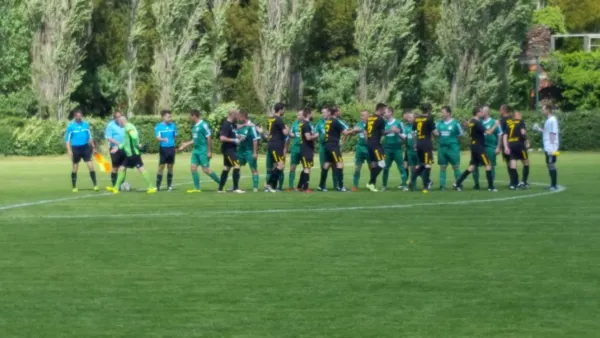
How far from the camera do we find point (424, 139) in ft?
97.2

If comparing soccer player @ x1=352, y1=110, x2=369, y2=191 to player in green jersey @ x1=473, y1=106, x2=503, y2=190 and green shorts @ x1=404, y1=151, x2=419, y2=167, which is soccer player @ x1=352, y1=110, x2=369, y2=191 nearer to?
green shorts @ x1=404, y1=151, x2=419, y2=167

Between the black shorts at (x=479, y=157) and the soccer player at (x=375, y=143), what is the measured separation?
2.05m

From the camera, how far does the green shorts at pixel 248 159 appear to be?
96.7 ft

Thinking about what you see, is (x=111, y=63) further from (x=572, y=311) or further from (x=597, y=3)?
(x=572, y=311)

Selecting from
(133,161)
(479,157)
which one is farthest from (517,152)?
(133,161)

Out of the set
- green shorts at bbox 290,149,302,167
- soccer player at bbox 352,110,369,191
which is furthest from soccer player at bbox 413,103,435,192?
green shorts at bbox 290,149,302,167

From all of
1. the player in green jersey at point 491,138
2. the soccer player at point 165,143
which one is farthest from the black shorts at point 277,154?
the player in green jersey at point 491,138

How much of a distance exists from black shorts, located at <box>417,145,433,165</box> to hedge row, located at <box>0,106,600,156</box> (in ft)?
100

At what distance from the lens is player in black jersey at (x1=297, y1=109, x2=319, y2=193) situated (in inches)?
1163

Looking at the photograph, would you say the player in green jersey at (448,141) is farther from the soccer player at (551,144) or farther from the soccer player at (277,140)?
the soccer player at (277,140)

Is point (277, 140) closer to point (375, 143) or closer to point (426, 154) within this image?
point (375, 143)

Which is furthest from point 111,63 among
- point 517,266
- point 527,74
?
point 517,266

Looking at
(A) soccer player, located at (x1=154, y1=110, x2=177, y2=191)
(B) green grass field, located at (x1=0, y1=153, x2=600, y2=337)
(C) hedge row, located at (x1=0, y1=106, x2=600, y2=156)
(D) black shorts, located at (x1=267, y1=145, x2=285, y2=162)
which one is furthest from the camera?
(C) hedge row, located at (x1=0, y1=106, x2=600, y2=156)

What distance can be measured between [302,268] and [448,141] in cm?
1520
